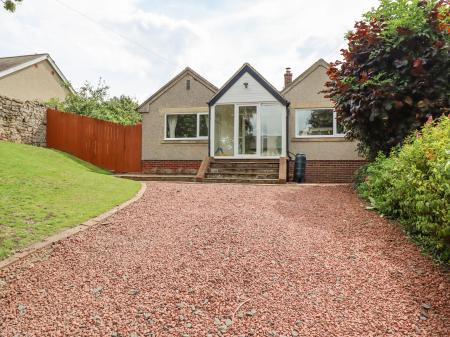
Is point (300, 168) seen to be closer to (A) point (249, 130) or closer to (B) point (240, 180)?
(B) point (240, 180)

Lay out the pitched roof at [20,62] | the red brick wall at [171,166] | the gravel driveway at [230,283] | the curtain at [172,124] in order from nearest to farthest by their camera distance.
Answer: the gravel driveway at [230,283], the red brick wall at [171,166], the curtain at [172,124], the pitched roof at [20,62]

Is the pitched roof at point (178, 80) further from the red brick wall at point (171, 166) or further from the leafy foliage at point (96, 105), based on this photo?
the leafy foliage at point (96, 105)

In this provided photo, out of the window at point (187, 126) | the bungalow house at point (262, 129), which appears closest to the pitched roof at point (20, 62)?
the window at point (187, 126)

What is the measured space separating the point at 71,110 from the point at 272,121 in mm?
13726

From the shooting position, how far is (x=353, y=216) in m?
5.60

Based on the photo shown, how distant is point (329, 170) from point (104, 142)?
10.5m

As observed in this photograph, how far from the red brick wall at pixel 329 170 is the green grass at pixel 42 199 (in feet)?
24.4

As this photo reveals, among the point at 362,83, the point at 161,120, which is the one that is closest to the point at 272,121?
the point at 161,120

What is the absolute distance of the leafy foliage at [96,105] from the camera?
20281mm

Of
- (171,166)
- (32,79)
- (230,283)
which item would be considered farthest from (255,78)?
(32,79)

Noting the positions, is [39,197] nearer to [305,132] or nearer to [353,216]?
[353,216]

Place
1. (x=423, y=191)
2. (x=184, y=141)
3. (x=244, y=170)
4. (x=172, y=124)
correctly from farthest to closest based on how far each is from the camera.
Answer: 1. (x=172, y=124)
2. (x=184, y=141)
3. (x=244, y=170)
4. (x=423, y=191)

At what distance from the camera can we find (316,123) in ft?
44.4

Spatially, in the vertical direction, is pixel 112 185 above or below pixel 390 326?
above
